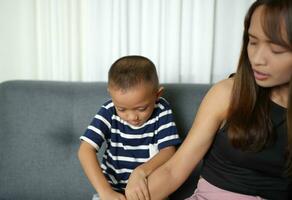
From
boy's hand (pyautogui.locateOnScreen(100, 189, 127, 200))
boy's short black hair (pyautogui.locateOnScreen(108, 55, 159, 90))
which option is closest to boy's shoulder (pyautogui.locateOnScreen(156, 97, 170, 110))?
boy's short black hair (pyautogui.locateOnScreen(108, 55, 159, 90))

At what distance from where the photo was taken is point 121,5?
1526 mm

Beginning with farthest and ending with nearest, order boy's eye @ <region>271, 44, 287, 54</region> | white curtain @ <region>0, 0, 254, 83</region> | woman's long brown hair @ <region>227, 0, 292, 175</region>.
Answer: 1. white curtain @ <region>0, 0, 254, 83</region>
2. woman's long brown hair @ <region>227, 0, 292, 175</region>
3. boy's eye @ <region>271, 44, 287, 54</region>

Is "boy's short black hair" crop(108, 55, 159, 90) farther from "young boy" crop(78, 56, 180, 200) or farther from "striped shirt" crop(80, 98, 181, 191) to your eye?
"striped shirt" crop(80, 98, 181, 191)

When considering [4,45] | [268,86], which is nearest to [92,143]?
[268,86]

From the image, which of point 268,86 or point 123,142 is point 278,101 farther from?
point 123,142

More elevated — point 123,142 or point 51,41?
point 51,41

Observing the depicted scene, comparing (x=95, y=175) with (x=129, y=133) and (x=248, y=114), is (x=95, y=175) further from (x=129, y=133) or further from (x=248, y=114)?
(x=248, y=114)

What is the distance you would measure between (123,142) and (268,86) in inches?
21.0

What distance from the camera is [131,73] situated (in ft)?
3.78

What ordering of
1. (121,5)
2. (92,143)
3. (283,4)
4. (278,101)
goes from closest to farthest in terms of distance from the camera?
(283,4)
(278,101)
(92,143)
(121,5)

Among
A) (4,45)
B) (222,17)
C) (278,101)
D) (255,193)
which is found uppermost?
(222,17)

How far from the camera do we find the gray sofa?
1.40 m

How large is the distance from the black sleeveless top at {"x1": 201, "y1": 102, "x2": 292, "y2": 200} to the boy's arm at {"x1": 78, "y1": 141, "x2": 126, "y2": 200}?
327 millimetres

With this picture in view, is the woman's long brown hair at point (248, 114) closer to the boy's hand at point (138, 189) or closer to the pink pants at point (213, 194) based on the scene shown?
the pink pants at point (213, 194)
